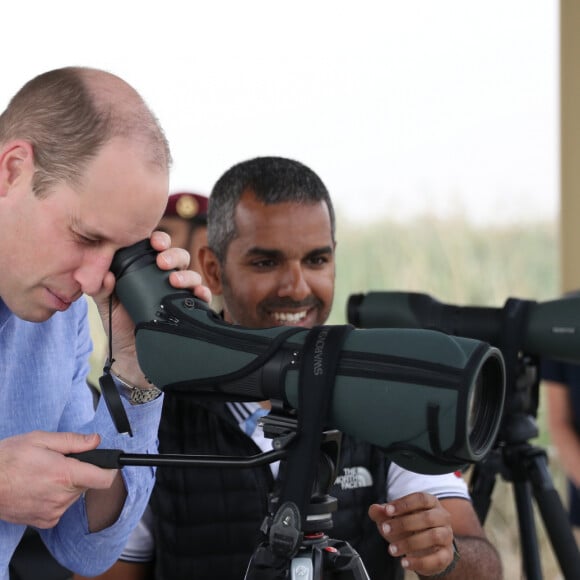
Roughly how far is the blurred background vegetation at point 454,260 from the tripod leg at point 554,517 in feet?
5.41

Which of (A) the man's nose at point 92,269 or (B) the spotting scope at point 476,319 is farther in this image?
(B) the spotting scope at point 476,319

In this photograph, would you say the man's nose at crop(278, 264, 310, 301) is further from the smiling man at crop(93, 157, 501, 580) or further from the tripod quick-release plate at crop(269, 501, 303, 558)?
the tripod quick-release plate at crop(269, 501, 303, 558)

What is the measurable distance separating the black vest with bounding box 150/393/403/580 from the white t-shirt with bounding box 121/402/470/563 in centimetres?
2

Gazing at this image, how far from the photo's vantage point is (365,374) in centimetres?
81

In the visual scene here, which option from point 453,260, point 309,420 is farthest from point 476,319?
point 453,260

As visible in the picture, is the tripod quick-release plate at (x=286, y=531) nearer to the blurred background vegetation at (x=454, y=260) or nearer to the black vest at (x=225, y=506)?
the black vest at (x=225, y=506)

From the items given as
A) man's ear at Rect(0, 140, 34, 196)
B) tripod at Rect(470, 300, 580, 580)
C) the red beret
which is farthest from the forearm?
the red beret

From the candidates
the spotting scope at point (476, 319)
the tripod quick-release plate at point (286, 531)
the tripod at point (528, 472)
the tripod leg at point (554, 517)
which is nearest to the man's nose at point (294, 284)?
the spotting scope at point (476, 319)

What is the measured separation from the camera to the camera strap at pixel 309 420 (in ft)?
2.66

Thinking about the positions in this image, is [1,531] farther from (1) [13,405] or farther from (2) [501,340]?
(2) [501,340]

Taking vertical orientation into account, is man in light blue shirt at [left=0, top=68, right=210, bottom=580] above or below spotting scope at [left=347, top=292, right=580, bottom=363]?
above

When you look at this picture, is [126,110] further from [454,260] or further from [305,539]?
[454,260]

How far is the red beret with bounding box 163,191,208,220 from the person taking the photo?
225cm

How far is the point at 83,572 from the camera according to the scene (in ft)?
4.01
